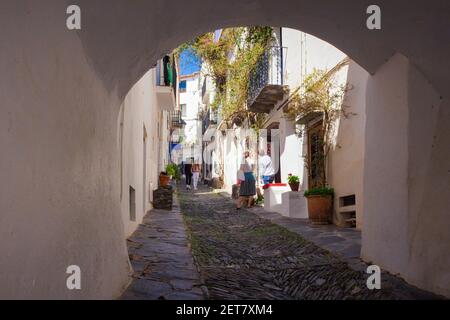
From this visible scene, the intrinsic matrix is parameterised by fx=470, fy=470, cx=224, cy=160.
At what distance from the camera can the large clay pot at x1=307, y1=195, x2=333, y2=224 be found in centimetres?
838

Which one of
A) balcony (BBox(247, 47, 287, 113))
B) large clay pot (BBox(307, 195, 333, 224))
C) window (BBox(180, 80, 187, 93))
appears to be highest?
window (BBox(180, 80, 187, 93))

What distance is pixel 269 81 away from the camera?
41.4 feet

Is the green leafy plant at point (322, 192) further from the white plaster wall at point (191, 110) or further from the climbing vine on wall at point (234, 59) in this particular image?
the white plaster wall at point (191, 110)

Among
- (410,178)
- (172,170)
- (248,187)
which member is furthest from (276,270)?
(172,170)

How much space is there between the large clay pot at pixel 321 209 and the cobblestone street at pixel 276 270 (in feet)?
2.62

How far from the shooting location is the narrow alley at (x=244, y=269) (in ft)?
13.1

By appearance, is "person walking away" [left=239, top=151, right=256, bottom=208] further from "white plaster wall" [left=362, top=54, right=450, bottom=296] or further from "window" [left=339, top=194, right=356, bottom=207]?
"white plaster wall" [left=362, top=54, right=450, bottom=296]

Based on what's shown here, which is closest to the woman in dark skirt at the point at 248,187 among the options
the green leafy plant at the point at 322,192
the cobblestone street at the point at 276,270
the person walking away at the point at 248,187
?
the person walking away at the point at 248,187

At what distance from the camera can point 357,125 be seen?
25.4 feet

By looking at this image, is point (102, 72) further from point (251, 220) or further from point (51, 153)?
point (251, 220)

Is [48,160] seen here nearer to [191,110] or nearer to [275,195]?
[275,195]

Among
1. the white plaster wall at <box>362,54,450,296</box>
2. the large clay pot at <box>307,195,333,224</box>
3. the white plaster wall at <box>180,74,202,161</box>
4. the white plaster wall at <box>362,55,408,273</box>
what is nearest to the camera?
the white plaster wall at <box>362,54,450,296</box>

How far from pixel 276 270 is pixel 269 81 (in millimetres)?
8292

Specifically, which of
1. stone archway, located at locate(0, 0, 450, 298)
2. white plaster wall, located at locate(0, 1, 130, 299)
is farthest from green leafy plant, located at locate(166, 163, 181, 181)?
white plaster wall, located at locate(0, 1, 130, 299)
